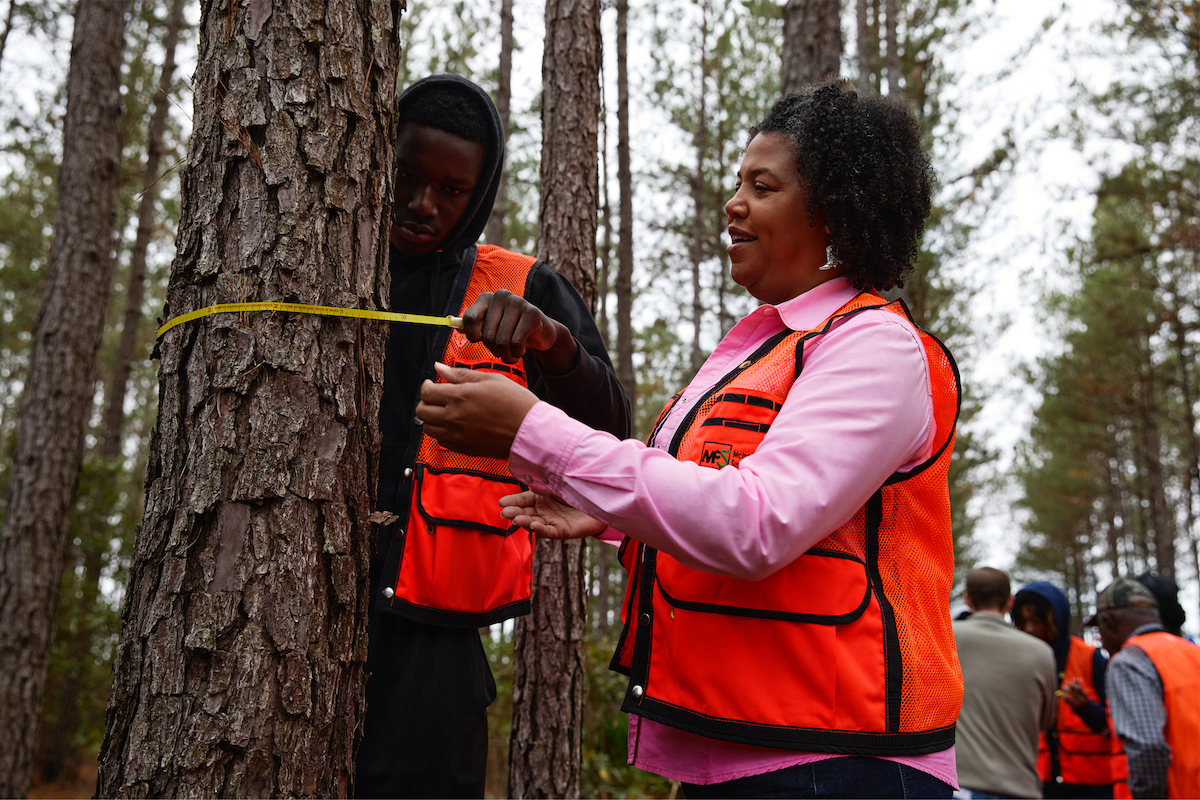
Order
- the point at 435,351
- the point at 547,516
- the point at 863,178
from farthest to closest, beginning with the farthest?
the point at 435,351
the point at 863,178
the point at 547,516

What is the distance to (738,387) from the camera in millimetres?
1581

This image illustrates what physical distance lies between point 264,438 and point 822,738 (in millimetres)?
1107

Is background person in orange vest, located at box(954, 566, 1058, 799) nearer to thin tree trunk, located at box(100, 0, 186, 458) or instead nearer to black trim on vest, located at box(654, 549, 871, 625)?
black trim on vest, located at box(654, 549, 871, 625)

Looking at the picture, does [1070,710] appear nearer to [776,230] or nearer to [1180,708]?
[1180,708]

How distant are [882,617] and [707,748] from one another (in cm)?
39

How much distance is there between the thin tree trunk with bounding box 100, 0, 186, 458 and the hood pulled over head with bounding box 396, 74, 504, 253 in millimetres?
8855

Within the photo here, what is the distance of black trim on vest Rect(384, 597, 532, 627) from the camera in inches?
77.0

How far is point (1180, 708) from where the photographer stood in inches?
162

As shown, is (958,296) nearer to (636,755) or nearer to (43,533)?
(43,533)

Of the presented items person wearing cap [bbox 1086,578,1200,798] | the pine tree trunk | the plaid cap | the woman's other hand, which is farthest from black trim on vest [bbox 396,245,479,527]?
the pine tree trunk

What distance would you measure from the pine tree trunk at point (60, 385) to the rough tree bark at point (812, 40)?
5217mm

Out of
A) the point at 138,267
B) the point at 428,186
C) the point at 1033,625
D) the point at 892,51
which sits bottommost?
the point at 1033,625

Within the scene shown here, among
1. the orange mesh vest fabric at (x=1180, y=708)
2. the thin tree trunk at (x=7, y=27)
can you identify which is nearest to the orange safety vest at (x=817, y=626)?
the orange mesh vest fabric at (x=1180, y=708)

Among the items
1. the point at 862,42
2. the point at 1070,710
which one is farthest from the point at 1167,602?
the point at 862,42
